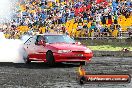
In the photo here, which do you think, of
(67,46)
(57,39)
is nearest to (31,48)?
(57,39)

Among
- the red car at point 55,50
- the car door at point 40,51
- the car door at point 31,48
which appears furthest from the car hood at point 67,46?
the car door at point 31,48

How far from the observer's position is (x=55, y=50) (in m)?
18.1

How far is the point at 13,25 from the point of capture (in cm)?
4462

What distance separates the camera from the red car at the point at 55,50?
59.4 feet

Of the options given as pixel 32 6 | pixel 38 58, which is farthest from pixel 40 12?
pixel 38 58

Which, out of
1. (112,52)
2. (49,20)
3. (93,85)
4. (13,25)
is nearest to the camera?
(93,85)

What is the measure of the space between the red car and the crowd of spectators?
592 inches

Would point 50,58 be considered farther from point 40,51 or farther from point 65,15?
point 65,15

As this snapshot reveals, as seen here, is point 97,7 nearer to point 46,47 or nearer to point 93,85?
Result: point 46,47

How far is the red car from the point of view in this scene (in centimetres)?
1809

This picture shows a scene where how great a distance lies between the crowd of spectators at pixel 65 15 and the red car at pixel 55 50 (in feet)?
49.3

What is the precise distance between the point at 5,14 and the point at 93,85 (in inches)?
1443

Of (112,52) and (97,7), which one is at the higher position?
(97,7)

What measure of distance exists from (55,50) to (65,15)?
2275 cm
